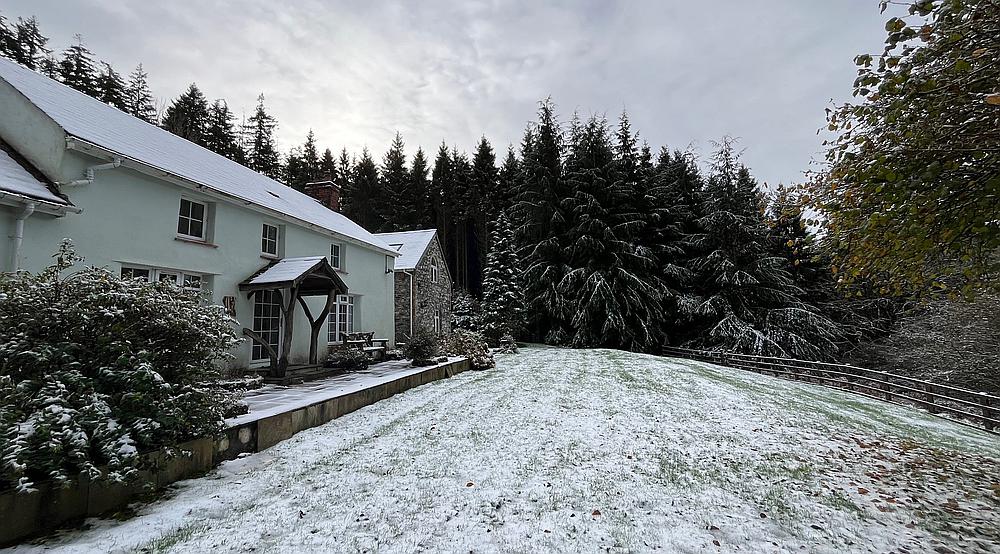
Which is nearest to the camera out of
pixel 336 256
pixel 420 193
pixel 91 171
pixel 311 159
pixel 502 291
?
pixel 91 171

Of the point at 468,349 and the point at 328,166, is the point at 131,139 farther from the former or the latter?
the point at 328,166

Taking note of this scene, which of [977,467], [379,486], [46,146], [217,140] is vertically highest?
[217,140]

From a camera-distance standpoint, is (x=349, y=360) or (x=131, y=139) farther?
(x=349, y=360)

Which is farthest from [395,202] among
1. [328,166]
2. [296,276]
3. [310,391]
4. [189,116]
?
[310,391]

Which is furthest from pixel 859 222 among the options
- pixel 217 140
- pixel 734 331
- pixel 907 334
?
pixel 217 140

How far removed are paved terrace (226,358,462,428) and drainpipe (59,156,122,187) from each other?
4.32 m

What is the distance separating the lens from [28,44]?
22.8m

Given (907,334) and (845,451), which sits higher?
(907,334)

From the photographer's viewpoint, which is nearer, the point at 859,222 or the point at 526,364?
the point at 859,222

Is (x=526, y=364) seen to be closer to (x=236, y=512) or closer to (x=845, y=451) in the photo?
(x=845, y=451)

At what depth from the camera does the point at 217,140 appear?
3041 centimetres

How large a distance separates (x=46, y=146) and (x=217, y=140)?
1081 inches

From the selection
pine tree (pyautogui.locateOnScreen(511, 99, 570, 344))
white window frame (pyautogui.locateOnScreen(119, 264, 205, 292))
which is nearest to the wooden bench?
white window frame (pyautogui.locateOnScreen(119, 264, 205, 292))

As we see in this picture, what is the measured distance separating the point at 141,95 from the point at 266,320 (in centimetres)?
2703
